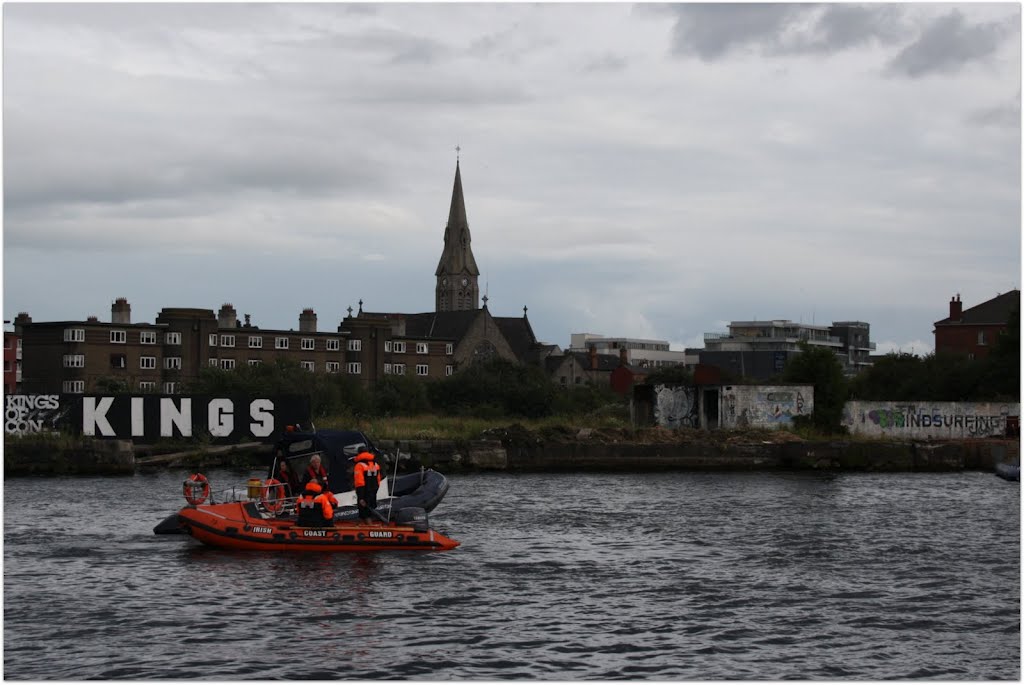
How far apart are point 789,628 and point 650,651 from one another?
12.1ft

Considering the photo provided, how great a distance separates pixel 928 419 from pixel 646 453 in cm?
2080

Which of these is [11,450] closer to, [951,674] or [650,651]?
[650,651]

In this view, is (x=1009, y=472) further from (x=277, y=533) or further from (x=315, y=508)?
(x=277, y=533)

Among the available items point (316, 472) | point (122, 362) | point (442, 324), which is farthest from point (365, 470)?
point (442, 324)

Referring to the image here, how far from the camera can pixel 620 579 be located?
32.8 meters

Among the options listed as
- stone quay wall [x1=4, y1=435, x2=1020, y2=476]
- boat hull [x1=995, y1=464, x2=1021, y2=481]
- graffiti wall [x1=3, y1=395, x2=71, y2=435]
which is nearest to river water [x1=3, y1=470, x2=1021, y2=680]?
boat hull [x1=995, y1=464, x2=1021, y2=481]

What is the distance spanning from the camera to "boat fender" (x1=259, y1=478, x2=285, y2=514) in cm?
3628

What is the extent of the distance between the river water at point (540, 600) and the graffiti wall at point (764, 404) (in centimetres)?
3155

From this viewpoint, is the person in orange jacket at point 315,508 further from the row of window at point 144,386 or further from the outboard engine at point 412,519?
the row of window at point 144,386

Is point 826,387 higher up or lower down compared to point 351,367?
lower down

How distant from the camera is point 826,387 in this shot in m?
81.9

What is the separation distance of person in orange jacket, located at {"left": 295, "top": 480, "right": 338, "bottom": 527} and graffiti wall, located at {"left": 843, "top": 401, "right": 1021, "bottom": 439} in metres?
53.1

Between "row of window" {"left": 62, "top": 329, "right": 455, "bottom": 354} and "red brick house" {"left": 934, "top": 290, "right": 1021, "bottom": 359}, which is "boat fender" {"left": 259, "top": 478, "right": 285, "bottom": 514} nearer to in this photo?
"row of window" {"left": 62, "top": 329, "right": 455, "bottom": 354}

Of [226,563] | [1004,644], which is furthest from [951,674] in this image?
[226,563]
